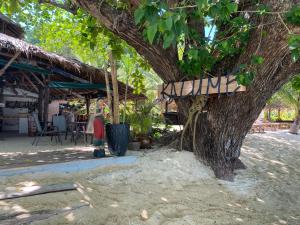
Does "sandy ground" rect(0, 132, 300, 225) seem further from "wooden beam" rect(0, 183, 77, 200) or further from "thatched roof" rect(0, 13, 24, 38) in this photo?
"thatched roof" rect(0, 13, 24, 38)

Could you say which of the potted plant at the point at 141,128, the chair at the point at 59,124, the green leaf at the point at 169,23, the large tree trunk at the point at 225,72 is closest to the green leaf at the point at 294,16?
the large tree trunk at the point at 225,72

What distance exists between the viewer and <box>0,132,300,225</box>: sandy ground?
12.7 ft

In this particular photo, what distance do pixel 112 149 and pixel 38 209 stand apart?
2.72m

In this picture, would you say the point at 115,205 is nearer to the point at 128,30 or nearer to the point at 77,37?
the point at 128,30

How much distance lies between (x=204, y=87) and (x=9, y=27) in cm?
1002

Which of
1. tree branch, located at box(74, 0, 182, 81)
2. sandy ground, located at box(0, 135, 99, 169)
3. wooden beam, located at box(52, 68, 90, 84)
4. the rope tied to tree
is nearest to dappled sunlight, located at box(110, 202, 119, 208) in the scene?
sandy ground, located at box(0, 135, 99, 169)

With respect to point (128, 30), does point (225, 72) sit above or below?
below

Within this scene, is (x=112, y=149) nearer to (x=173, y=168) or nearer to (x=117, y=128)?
(x=117, y=128)

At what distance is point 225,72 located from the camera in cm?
575

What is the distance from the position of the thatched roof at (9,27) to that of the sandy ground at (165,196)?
27.3 feet

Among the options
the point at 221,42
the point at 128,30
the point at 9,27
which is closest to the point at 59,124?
the point at 128,30

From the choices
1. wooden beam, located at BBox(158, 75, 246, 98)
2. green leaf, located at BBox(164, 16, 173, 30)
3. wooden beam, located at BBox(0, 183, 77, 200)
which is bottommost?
wooden beam, located at BBox(0, 183, 77, 200)

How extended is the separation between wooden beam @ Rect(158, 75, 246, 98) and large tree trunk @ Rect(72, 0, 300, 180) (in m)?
0.21

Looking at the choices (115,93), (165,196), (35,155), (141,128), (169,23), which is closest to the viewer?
(169,23)
